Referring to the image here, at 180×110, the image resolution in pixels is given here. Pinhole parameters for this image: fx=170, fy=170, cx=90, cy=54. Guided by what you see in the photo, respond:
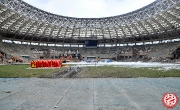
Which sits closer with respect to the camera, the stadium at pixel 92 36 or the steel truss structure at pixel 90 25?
the steel truss structure at pixel 90 25

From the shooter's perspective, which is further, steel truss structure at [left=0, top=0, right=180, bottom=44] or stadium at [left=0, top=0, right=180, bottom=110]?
stadium at [left=0, top=0, right=180, bottom=110]

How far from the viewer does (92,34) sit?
81750 mm

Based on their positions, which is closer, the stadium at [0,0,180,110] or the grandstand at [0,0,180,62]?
the stadium at [0,0,180,110]

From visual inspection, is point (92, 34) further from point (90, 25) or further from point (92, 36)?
point (90, 25)

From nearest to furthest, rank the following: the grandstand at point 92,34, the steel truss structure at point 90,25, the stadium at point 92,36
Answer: the steel truss structure at point 90,25, the stadium at point 92,36, the grandstand at point 92,34

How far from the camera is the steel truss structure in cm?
4450

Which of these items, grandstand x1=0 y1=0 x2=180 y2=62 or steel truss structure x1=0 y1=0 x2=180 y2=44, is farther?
grandstand x1=0 y1=0 x2=180 y2=62

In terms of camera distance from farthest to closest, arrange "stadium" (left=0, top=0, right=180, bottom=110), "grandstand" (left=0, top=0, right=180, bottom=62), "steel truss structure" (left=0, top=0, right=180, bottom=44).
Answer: "grandstand" (left=0, top=0, right=180, bottom=62), "stadium" (left=0, top=0, right=180, bottom=110), "steel truss structure" (left=0, top=0, right=180, bottom=44)

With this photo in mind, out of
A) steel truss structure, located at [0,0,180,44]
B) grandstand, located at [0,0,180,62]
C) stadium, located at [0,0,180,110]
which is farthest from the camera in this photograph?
grandstand, located at [0,0,180,62]


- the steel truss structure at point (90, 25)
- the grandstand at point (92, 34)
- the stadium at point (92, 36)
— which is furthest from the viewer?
the grandstand at point (92, 34)

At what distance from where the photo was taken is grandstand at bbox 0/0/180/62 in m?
47.9

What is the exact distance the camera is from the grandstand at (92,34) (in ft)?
157

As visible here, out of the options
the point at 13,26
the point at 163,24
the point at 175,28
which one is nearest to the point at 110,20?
the point at 163,24

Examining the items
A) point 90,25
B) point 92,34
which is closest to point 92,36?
point 92,34
